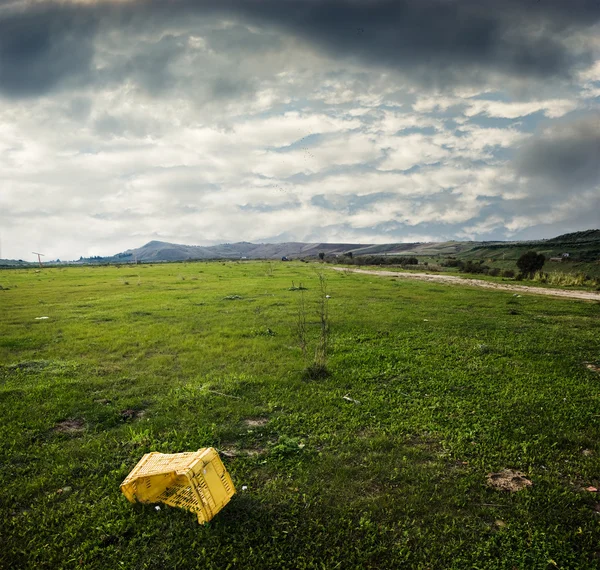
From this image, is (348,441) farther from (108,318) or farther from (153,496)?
(108,318)

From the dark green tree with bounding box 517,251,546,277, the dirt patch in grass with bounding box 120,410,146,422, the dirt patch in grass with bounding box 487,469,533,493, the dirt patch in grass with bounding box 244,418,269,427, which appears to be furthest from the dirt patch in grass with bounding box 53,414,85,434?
the dark green tree with bounding box 517,251,546,277

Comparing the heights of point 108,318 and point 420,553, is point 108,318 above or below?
above

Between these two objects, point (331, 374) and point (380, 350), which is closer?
point (331, 374)

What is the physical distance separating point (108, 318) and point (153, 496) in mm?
15234

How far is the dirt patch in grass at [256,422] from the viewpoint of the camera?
716cm

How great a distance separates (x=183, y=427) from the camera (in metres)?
7.01

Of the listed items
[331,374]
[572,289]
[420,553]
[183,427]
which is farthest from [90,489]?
[572,289]

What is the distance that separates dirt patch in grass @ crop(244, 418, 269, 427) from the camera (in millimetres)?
7156

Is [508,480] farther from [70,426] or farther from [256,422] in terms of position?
[70,426]

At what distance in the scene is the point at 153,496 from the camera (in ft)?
16.2

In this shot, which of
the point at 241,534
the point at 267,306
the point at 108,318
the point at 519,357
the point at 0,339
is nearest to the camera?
the point at 241,534

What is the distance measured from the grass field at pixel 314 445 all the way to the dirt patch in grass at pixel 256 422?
48 mm

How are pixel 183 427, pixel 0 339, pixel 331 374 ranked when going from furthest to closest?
pixel 0 339, pixel 331 374, pixel 183 427

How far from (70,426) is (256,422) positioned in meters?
3.78
